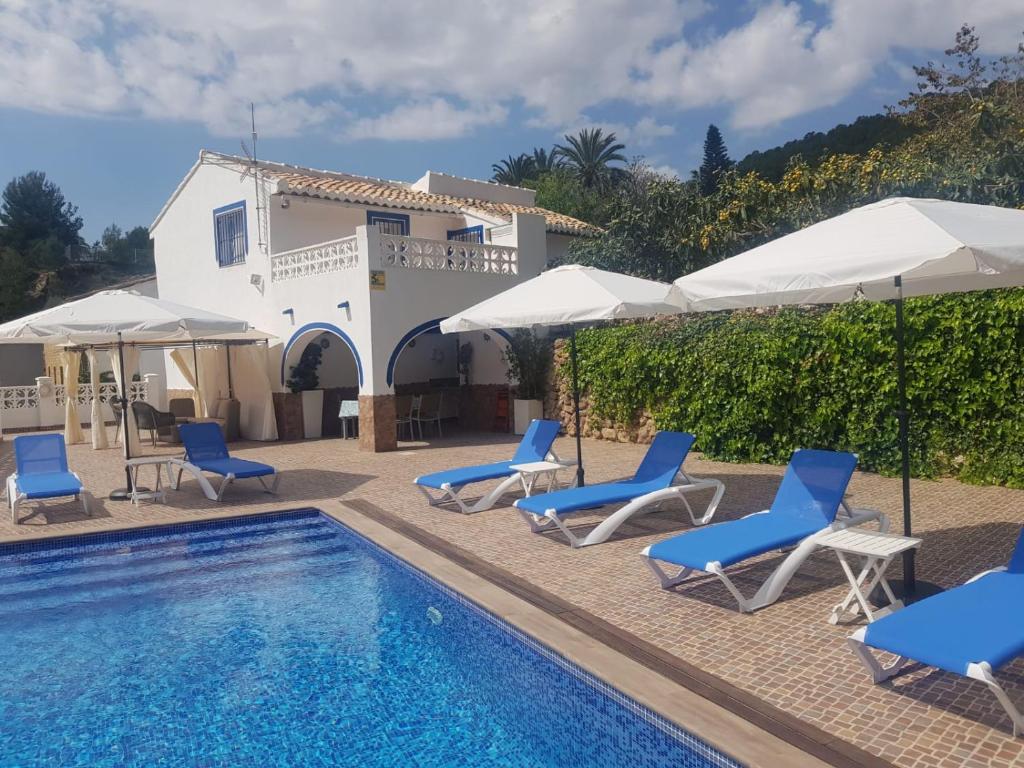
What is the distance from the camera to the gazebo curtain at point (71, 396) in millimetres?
19094

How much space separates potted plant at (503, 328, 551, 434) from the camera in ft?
60.4

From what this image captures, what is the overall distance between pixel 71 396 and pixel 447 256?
986cm

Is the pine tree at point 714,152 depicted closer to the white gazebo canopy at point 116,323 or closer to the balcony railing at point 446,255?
the balcony railing at point 446,255

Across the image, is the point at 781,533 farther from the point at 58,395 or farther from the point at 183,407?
the point at 58,395

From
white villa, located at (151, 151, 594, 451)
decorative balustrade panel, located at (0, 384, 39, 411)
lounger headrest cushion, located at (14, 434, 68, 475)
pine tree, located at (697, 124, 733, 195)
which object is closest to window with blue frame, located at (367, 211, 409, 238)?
white villa, located at (151, 151, 594, 451)

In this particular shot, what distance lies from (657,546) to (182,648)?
3.93 meters

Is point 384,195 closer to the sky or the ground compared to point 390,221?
closer to the sky

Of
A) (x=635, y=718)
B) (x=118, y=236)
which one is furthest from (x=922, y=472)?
(x=118, y=236)

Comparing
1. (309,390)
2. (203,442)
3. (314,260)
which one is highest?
(314,260)

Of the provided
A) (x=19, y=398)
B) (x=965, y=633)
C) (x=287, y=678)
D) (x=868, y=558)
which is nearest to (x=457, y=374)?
(x=19, y=398)

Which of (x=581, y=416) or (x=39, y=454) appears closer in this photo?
(x=39, y=454)

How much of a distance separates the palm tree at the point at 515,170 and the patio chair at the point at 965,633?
48257 mm

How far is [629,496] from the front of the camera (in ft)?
27.8

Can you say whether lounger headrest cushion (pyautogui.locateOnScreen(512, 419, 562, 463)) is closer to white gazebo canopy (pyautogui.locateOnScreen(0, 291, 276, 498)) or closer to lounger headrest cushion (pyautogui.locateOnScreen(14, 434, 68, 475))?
white gazebo canopy (pyautogui.locateOnScreen(0, 291, 276, 498))
